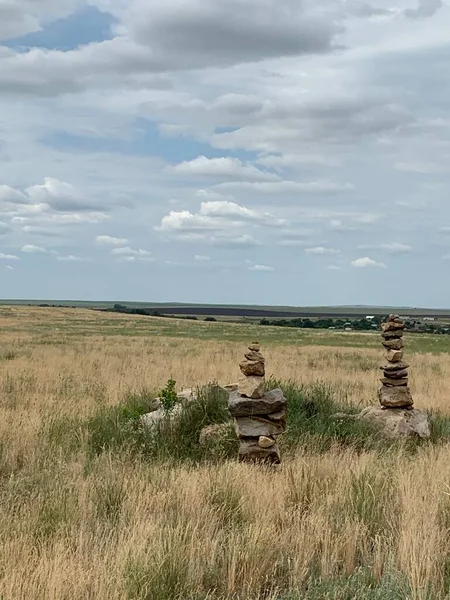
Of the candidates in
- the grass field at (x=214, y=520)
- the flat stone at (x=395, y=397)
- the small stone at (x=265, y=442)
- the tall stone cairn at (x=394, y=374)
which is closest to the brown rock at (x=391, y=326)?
the tall stone cairn at (x=394, y=374)

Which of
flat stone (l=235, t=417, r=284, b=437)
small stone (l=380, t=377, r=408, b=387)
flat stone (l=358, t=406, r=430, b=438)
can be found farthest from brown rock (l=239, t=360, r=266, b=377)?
small stone (l=380, t=377, r=408, b=387)

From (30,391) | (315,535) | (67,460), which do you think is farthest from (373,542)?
(30,391)

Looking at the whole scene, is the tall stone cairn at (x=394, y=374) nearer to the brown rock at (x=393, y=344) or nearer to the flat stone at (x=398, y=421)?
the brown rock at (x=393, y=344)

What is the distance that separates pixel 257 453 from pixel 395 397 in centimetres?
347

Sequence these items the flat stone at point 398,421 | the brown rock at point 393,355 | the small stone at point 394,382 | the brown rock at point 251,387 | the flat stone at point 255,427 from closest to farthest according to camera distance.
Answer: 1. the flat stone at point 255,427
2. the brown rock at point 251,387
3. the flat stone at point 398,421
4. the small stone at point 394,382
5. the brown rock at point 393,355

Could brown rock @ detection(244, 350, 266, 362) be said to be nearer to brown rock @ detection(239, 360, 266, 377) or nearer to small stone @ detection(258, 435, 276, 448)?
brown rock @ detection(239, 360, 266, 377)

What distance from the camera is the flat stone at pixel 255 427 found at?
8008 millimetres

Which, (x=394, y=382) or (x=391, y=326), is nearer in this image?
(x=394, y=382)

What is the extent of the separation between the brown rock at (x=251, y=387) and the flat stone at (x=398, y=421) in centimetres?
238

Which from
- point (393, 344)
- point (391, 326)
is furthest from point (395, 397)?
point (391, 326)

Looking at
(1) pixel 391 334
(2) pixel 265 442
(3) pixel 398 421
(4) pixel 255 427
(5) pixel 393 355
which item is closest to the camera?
(2) pixel 265 442

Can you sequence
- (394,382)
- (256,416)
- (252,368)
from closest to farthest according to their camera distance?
(256,416), (252,368), (394,382)

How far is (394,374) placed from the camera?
1080cm

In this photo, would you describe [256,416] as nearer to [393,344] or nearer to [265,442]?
[265,442]
